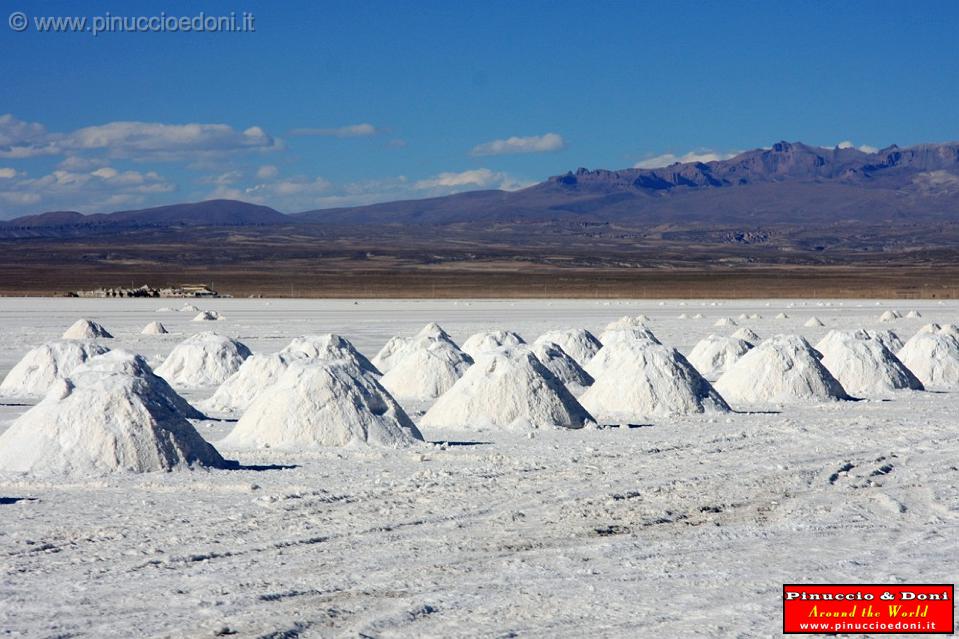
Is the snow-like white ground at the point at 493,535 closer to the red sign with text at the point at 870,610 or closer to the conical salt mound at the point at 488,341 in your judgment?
the red sign with text at the point at 870,610

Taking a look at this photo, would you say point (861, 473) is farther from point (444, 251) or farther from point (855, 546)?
point (444, 251)

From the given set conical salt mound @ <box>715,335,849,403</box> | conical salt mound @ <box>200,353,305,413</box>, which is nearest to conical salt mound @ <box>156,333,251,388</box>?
conical salt mound @ <box>200,353,305,413</box>

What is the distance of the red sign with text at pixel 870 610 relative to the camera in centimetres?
795

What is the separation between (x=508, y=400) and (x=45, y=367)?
955 centimetres

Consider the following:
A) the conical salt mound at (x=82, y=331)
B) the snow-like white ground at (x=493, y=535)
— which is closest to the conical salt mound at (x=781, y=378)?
the snow-like white ground at (x=493, y=535)

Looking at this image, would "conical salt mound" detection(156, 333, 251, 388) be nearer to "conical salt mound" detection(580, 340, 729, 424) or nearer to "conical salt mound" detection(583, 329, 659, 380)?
"conical salt mound" detection(583, 329, 659, 380)

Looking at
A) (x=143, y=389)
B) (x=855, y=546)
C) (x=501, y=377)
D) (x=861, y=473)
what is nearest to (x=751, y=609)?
(x=855, y=546)

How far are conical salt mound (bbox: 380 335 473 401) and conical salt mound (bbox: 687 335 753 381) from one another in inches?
262

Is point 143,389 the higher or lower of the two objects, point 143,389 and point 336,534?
the higher

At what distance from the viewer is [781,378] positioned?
22359mm

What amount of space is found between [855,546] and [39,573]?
20.1 ft

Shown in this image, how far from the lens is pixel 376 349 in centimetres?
3447

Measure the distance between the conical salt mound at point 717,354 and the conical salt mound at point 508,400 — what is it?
9.92 meters

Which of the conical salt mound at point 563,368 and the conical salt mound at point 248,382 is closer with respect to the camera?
the conical salt mound at point 248,382
